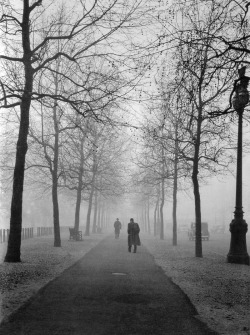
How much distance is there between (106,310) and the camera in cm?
657

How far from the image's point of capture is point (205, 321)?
237 inches

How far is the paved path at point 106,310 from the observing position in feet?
17.8

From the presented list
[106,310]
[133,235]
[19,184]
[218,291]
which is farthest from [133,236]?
[106,310]

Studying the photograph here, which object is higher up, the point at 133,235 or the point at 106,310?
the point at 133,235

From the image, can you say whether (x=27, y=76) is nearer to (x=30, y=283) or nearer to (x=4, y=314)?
(x=30, y=283)

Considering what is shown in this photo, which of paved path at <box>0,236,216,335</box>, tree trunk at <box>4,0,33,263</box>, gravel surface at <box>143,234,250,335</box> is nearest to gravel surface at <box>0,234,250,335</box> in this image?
gravel surface at <box>143,234,250,335</box>

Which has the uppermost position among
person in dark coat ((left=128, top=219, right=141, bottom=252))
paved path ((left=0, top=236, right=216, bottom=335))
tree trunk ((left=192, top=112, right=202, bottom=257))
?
tree trunk ((left=192, top=112, right=202, bottom=257))

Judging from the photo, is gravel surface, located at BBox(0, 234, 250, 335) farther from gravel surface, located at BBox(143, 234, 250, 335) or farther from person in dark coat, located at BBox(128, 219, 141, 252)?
person in dark coat, located at BBox(128, 219, 141, 252)

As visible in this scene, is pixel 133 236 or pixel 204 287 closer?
pixel 204 287

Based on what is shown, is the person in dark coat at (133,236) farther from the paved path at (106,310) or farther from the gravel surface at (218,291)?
the paved path at (106,310)

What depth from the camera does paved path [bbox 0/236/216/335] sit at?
5.42m

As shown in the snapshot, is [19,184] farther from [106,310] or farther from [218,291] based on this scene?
[106,310]

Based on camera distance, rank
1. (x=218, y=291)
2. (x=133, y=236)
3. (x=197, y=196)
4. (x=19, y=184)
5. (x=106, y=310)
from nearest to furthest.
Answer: (x=106, y=310) → (x=218, y=291) → (x=19, y=184) → (x=197, y=196) → (x=133, y=236)

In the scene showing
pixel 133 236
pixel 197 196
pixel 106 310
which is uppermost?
pixel 197 196
